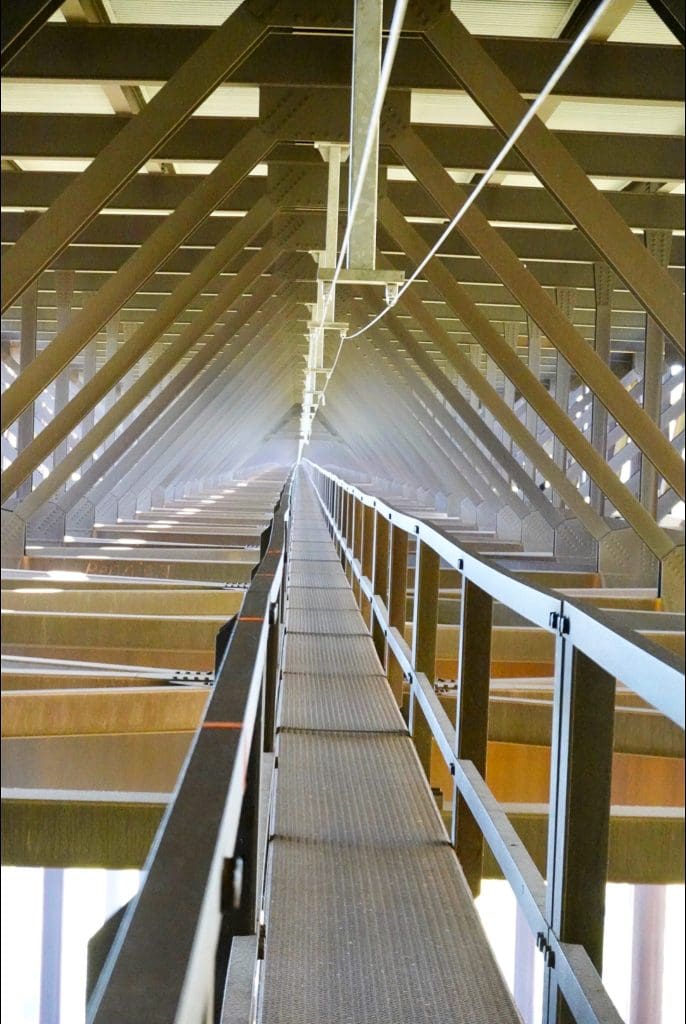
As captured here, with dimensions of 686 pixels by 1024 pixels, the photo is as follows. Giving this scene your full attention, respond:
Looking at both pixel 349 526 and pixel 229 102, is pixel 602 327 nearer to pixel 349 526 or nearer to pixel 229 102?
pixel 349 526

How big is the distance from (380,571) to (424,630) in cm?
214

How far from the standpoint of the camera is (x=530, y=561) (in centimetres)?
1250

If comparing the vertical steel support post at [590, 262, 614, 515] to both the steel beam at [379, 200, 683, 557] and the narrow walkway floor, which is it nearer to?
the steel beam at [379, 200, 683, 557]

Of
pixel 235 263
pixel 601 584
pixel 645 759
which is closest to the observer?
pixel 645 759

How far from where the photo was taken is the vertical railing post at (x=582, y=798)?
1.82m

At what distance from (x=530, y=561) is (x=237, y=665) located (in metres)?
11.1

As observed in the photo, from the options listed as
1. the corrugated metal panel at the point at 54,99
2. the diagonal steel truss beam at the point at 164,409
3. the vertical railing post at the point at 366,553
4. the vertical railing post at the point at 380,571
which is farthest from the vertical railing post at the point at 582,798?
the diagonal steel truss beam at the point at 164,409

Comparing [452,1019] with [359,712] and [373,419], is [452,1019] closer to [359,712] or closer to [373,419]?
[359,712]

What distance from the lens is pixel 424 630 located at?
4148 mm

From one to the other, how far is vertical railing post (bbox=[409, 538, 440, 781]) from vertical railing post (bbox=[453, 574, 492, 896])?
994mm

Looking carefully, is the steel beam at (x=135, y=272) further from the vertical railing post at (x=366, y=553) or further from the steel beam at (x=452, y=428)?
the steel beam at (x=452, y=428)

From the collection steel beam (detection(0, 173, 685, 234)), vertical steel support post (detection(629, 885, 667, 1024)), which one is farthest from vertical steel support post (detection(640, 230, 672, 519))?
vertical steel support post (detection(629, 885, 667, 1024))

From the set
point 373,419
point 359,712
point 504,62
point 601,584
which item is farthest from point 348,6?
point 373,419

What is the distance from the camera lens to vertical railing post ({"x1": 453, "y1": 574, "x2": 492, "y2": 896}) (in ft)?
9.85
